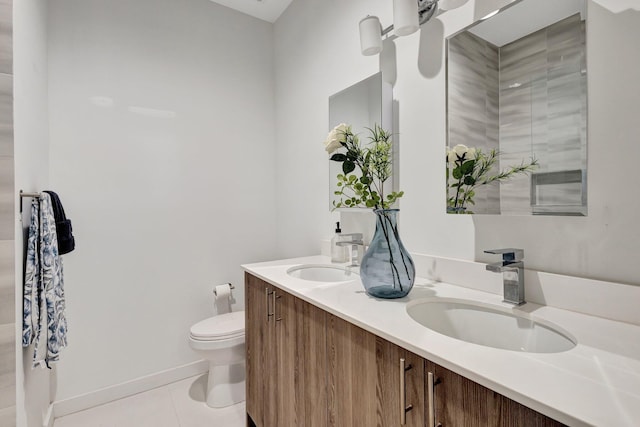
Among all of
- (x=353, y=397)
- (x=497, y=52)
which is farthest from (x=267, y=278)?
(x=497, y=52)

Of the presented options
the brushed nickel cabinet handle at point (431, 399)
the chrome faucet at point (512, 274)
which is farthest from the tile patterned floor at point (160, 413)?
the chrome faucet at point (512, 274)

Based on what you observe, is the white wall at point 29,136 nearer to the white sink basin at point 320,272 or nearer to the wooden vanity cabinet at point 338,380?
the wooden vanity cabinet at point 338,380

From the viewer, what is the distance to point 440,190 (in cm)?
129

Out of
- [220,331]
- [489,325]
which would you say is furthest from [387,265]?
[220,331]

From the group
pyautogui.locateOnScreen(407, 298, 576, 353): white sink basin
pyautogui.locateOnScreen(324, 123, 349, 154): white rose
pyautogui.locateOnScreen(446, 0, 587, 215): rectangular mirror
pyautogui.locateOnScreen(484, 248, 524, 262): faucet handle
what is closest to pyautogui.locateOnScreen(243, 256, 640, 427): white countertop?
pyautogui.locateOnScreen(407, 298, 576, 353): white sink basin

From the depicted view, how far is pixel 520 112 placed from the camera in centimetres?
102

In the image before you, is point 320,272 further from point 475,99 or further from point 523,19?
point 523,19

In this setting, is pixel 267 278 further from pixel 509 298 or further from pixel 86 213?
pixel 86 213

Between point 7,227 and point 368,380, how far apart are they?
129cm

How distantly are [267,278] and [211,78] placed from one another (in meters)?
1.71

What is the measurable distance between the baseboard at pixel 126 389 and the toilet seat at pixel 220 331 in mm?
473

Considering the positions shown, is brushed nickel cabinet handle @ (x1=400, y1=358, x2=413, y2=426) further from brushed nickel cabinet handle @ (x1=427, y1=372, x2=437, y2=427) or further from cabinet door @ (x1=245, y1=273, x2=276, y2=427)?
cabinet door @ (x1=245, y1=273, x2=276, y2=427)

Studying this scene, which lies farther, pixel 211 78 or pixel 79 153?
pixel 211 78

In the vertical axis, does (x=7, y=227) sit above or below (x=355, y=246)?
above
